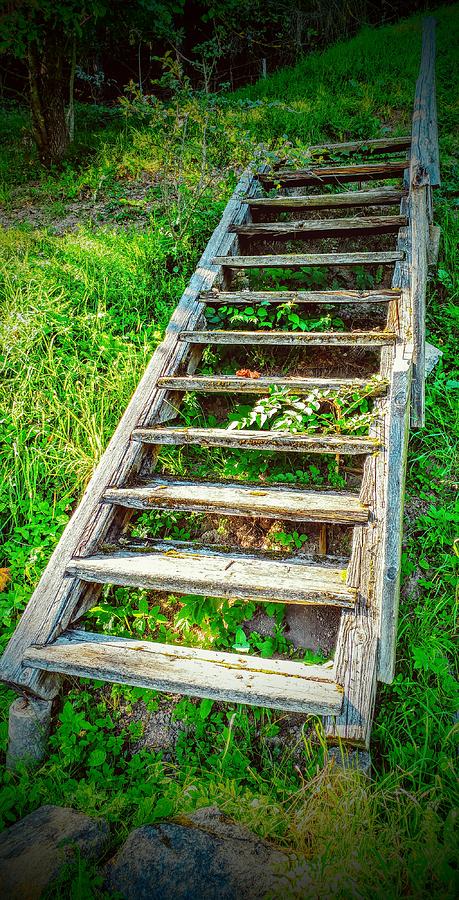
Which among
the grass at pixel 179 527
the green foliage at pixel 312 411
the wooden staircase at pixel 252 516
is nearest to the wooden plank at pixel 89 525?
the wooden staircase at pixel 252 516

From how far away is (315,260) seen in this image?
11.3ft

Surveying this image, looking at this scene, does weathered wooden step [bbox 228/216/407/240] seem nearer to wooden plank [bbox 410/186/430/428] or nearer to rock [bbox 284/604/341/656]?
wooden plank [bbox 410/186/430/428]

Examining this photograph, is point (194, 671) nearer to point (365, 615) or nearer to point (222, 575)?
point (222, 575)

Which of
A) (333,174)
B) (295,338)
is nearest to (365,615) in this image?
(295,338)

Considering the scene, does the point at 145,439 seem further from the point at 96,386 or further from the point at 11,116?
the point at 11,116

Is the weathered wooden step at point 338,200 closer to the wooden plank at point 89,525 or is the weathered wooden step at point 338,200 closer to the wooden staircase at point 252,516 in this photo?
the wooden staircase at point 252,516

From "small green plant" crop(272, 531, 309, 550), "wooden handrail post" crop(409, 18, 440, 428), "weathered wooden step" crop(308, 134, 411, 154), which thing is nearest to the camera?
"small green plant" crop(272, 531, 309, 550)

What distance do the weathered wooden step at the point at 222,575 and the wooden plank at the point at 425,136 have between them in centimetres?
298

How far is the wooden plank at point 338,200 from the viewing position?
3.82 metres

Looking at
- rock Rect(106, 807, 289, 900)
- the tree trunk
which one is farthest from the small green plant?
the tree trunk

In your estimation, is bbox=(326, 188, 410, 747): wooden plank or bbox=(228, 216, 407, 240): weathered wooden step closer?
bbox=(326, 188, 410, 747): wooden plank

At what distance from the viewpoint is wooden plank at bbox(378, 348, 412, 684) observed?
1.87 meters

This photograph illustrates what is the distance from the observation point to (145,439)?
108 inches

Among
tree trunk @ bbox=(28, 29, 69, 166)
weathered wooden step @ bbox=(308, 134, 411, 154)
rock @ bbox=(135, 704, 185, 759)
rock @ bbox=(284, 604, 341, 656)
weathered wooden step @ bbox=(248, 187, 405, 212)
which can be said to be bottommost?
rock @ bbox=(135, 704, 185, 759)
